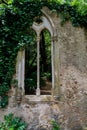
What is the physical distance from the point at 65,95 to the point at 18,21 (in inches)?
100

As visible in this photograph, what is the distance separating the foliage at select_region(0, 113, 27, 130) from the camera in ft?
19.7

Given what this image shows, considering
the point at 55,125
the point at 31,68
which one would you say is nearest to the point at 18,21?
the point at 31,68

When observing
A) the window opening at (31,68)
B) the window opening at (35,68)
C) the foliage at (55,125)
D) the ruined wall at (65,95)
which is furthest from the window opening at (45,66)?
the foliage at (55,125)

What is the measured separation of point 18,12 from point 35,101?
8.55 feet

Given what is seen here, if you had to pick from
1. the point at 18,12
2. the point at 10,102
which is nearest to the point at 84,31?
the point at 18,12

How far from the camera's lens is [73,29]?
723cm

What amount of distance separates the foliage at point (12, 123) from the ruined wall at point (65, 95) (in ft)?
0.50

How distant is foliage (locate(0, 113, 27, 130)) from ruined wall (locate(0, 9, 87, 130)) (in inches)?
6.0

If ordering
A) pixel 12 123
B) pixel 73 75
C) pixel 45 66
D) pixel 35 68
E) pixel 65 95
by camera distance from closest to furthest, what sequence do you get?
pixel 12 123
pixel 65 95
pixel 73 75
pixel 35 68
pixel 45 66

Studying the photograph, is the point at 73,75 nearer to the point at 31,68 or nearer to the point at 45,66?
the point at 31,68

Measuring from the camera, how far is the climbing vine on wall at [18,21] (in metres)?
6.52

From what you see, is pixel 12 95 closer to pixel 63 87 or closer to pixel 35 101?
pixel 35 101

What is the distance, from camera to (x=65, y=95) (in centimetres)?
679

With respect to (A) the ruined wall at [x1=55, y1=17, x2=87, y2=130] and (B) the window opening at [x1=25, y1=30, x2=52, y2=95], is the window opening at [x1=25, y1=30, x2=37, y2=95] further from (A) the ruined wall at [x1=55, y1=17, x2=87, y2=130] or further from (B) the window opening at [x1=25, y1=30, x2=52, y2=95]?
(A) the ruined wall at [x1=55, y1=17, x2=87, y2=130]
